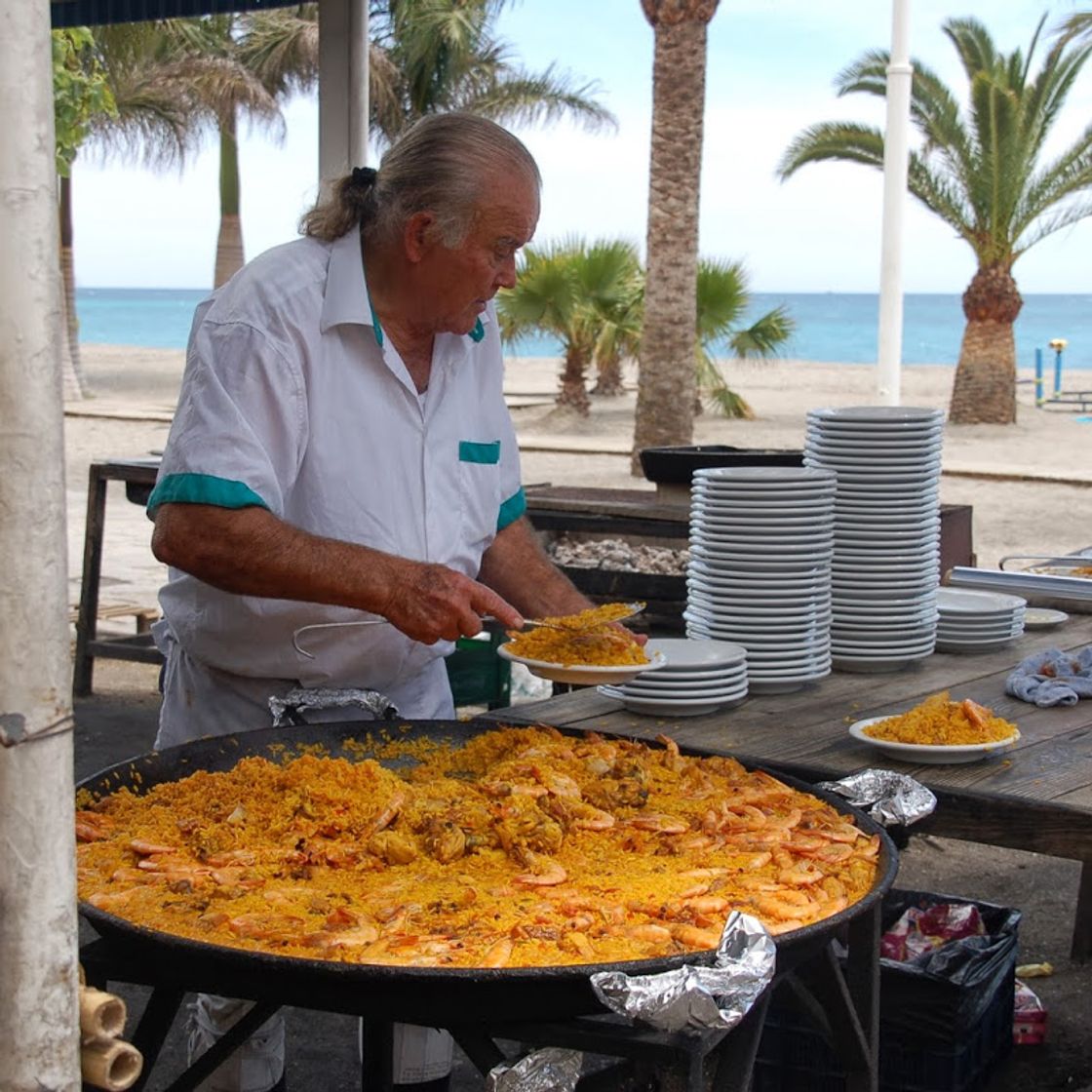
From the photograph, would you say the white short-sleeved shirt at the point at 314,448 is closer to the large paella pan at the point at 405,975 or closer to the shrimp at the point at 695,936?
the large paella pan at the point at 405,975

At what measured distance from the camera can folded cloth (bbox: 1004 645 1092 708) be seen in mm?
3107

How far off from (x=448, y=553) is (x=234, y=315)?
1.87 ft

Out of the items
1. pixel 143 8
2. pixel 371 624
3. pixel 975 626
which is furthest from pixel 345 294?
pixel 143 8

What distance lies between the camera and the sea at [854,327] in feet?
214

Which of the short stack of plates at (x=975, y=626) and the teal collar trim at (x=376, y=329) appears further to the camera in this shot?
the short stack of plates at (x=975, y=626)

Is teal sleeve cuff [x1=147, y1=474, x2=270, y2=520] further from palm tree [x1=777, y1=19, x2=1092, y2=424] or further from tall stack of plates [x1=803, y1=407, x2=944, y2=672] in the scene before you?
palm tree [x1=777, y1=19, x2=1092, y2=424]

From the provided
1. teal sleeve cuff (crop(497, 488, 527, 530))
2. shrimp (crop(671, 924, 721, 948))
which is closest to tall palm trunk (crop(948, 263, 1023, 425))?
teal sleeve cuff (crop(497, 488, 527, 530))

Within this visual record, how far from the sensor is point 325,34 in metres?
5.87

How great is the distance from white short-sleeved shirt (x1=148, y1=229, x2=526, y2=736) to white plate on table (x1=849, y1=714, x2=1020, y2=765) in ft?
2.70

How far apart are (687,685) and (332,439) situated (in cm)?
83

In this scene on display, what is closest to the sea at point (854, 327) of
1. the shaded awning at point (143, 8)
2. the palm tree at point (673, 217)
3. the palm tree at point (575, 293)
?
the palm tree at point (575, 293)

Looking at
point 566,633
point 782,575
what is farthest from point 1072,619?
point 566,633

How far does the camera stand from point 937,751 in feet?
8.54

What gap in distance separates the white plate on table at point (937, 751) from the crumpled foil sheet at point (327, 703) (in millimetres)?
823
